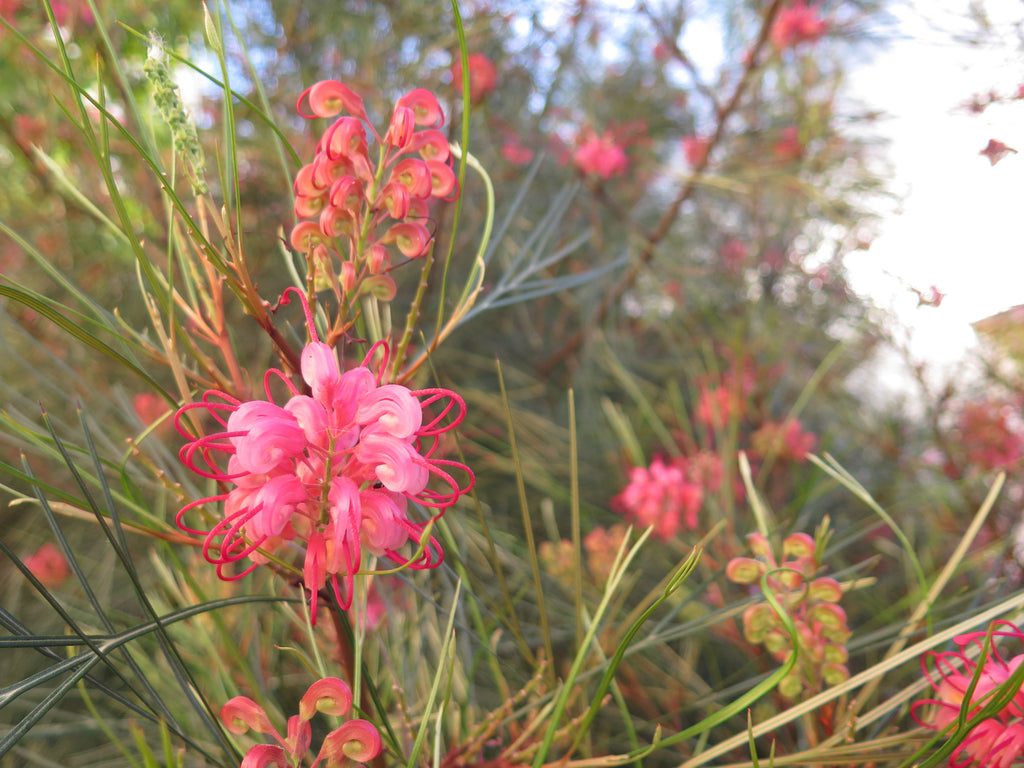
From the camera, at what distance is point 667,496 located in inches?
27.7

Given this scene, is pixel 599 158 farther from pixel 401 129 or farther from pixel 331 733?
pixel 331 733

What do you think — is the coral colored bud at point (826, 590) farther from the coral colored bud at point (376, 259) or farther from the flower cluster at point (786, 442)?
the flower cluster at point (786, 442)

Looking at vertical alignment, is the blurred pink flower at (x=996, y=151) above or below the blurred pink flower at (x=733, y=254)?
below

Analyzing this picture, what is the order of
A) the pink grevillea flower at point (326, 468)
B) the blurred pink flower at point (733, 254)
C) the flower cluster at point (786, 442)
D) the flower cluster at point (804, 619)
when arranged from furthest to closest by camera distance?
the blurred pink flower at point (733, 254) → the flower cluster at point (786, 442) → the flower cluster at point (804, 619) → the pink grevillea flower at point (326, 468)

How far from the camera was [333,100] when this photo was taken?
293 millimetres

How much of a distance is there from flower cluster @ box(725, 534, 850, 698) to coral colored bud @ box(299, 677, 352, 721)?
0.67 ft

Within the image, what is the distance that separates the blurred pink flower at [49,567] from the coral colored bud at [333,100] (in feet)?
2.09

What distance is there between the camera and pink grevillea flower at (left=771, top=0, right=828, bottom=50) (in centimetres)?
100

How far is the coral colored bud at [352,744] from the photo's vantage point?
0.75ft

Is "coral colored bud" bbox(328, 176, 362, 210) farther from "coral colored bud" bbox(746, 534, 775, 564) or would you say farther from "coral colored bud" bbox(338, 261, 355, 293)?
"coral colored bud" bbox(746, 534, 775, 564)

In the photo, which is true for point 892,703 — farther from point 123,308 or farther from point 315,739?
point 123,308

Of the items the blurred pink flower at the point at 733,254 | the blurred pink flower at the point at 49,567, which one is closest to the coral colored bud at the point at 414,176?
the blurred pink flower at the point at 49,567

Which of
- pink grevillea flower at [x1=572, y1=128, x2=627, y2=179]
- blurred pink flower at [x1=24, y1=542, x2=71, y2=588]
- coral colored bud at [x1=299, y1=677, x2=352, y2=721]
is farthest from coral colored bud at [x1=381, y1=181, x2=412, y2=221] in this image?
pink grevillea flower at [x1=572, y1=128, x2=627, y2=179]

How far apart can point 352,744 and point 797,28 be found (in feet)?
3.78
